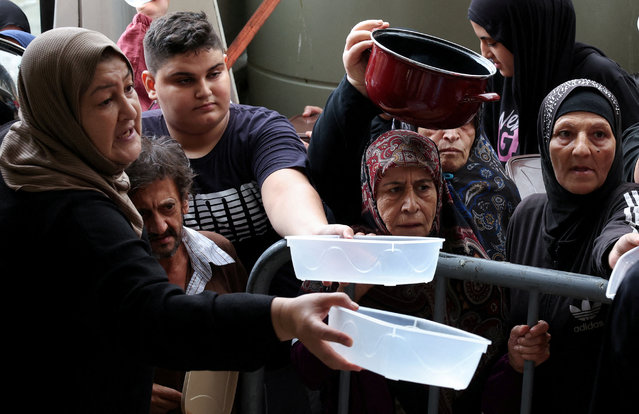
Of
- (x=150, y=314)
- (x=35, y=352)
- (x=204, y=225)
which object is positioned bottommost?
Result: (x=204, y=225)

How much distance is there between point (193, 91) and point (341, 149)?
0.51 m

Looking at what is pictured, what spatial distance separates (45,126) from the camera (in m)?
1.62

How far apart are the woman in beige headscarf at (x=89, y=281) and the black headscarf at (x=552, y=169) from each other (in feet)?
3.21

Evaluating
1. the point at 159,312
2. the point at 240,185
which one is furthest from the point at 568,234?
the point at 159,312

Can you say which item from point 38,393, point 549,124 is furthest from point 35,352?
point 549,124

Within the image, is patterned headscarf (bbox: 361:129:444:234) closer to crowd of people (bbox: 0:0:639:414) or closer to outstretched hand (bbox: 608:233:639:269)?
crowd of people (bbox: 0:0:639:414)

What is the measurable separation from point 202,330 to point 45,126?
53 cm

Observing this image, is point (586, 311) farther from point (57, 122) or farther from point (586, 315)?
point (57, 122)

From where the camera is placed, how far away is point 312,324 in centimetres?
144

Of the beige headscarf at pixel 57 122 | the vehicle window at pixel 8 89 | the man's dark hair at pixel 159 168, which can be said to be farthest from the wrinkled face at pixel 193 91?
the beige headscarf at pixel 57 122

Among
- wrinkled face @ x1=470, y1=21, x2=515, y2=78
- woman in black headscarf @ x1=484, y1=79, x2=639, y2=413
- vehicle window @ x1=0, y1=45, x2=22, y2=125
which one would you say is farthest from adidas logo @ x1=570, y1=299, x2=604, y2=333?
vehicle window @ x1=0, y1=45, x2=22, y2=125

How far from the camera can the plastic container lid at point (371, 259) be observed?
5.62ft

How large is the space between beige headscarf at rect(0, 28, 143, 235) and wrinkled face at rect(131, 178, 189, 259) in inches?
24.4

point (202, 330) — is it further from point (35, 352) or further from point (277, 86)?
point (277, 86)
